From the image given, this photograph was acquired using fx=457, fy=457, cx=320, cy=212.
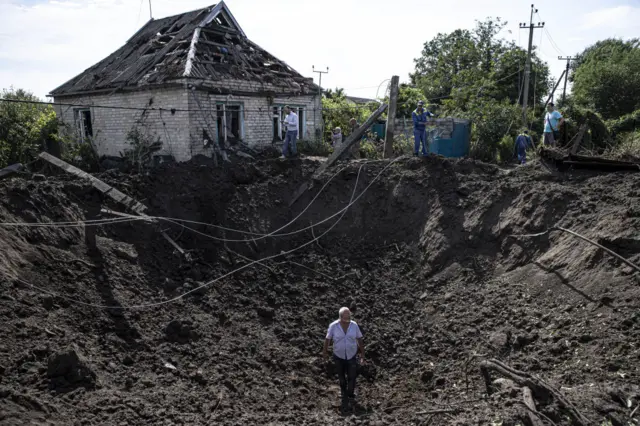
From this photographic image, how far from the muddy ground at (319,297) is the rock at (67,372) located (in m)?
0.02

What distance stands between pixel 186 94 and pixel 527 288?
37.4 ft

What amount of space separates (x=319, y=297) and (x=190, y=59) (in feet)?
32.1

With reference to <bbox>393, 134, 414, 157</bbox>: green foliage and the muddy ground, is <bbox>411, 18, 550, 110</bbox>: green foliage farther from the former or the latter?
the muddy ground

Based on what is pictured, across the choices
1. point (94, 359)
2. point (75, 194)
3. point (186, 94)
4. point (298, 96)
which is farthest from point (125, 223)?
point (298, 96)

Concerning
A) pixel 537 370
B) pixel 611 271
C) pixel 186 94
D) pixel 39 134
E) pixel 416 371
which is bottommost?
pixel 416 371

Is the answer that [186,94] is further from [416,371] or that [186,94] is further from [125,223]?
[416,371]

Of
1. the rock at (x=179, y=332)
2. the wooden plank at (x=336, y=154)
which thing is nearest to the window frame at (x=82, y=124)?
the wooden plank at (x=336, y=154)

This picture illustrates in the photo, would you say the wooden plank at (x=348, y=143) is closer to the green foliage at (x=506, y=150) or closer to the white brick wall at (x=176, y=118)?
the white brick wall at (x=176, y=118)

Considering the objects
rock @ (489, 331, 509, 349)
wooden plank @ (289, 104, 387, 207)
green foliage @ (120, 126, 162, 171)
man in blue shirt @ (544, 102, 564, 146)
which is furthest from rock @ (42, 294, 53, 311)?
man in blue shirt @ (544, 102, 564, 146)

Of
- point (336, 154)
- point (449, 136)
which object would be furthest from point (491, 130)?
point (336, 154)

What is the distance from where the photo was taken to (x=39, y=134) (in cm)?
1612

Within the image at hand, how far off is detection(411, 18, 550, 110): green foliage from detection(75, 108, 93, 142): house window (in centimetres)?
1791

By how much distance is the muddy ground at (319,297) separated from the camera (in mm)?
5570

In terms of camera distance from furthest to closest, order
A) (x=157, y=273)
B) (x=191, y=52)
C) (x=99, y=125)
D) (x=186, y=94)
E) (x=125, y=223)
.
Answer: (x=99, y=125), (x=191, y=52), (x=186, y=94), (x=125, y=223), (x=157, y=273)
